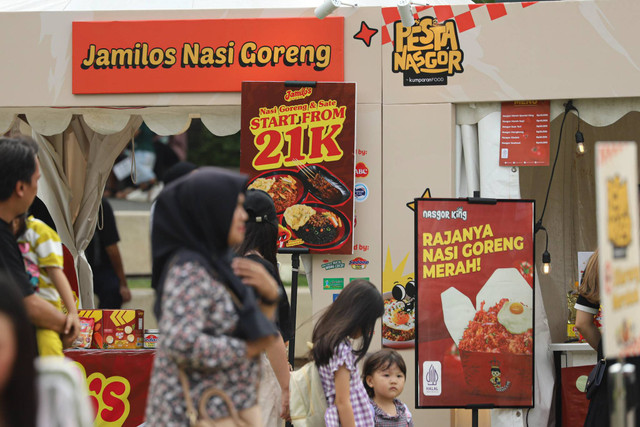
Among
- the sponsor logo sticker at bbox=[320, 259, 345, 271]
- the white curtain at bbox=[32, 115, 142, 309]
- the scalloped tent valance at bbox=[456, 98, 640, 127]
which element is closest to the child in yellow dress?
the sponsor logo sticker at bbox=[320, 259, 345, 271]

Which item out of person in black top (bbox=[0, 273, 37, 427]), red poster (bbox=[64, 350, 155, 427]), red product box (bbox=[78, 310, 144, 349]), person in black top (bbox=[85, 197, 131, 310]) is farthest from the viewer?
person in black top (bbox=[85, 197, 131, 310])

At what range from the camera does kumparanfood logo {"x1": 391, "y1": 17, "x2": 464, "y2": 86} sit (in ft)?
22.1

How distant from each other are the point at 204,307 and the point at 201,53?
4.20 metres

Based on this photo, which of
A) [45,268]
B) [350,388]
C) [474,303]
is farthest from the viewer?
[474,303]

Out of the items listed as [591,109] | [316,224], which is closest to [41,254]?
[316,224]

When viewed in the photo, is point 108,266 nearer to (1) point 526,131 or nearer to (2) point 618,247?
(1) point 526,131

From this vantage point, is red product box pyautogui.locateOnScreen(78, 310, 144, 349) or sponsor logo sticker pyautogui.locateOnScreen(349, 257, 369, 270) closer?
sponsor logo sticker pyautogui.locateOnScreen(349, 257, 369, 270)

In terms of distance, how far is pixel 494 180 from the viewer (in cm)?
668

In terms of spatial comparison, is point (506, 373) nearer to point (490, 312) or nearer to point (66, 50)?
point (490, 312)

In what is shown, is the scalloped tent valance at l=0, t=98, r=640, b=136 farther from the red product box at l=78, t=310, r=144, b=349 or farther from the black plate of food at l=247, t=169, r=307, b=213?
the red product box at l=78, t=310, r=144, b=349

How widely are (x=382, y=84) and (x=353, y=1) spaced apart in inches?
26.6

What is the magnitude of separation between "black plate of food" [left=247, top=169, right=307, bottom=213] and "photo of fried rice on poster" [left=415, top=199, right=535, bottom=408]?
1173 millimetres

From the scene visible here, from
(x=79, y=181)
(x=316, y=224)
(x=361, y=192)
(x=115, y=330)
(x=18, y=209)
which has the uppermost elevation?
(x=79, y=181)

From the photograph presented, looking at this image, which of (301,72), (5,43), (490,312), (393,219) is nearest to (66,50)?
(5,43)
